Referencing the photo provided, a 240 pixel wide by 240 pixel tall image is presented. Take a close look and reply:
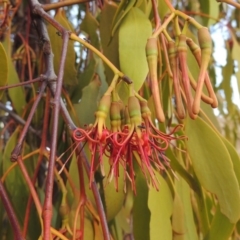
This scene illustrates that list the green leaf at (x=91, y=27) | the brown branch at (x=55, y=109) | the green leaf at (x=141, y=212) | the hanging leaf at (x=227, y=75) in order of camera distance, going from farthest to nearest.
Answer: the hanging leaf at (x=227, y=75)
the green leaf at (x=91, y=27)
the green leaf at (x=141, y=212)
the brown branch at (x=55, y=109)

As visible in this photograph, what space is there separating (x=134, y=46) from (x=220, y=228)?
27 cm

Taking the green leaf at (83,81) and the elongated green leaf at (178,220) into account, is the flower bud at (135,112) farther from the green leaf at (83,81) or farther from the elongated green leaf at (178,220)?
the green leaf at (83,81)

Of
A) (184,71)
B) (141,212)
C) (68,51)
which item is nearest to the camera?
(184,71)

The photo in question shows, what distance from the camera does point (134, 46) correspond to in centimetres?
53

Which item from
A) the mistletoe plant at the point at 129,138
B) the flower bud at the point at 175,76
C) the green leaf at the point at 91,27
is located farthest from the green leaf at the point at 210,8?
the flower bud at the point at 175,76

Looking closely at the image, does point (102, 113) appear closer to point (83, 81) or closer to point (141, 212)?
point (141, 212)

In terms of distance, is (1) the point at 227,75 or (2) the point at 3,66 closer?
(2) the point at 3,66

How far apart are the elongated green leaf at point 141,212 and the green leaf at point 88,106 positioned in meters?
0.16

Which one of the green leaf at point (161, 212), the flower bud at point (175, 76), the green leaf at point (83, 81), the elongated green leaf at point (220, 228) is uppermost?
the green leaf at point (83, 81)

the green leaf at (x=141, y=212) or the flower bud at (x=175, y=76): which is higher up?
the flower bud at (x=175, y=76)

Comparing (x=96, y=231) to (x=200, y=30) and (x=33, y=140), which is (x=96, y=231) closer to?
(x=200, y=30)

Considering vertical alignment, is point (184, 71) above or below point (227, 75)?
below

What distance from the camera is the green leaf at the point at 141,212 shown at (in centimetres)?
64

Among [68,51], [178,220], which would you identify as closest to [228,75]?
[68,51]
